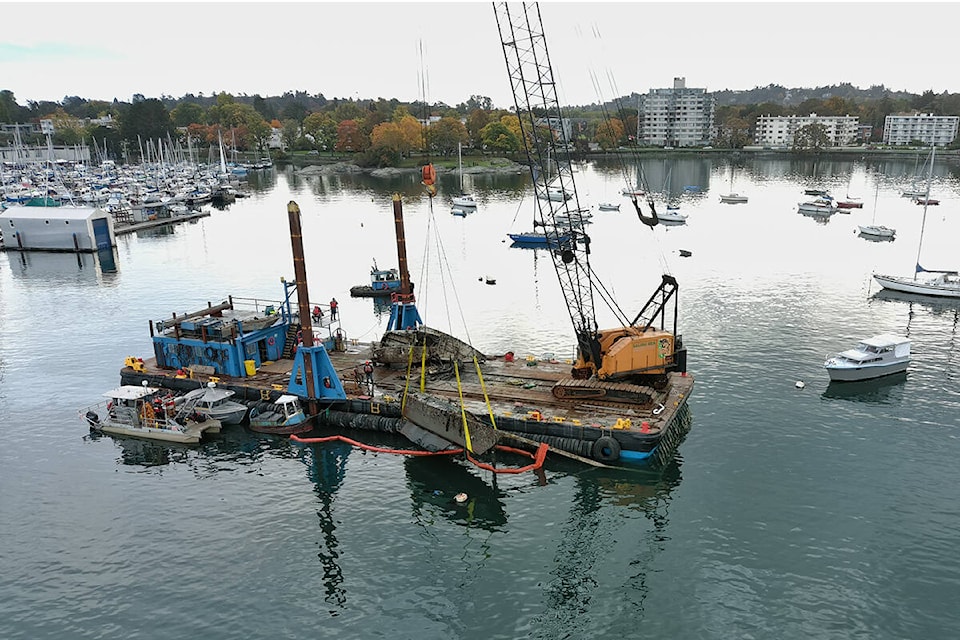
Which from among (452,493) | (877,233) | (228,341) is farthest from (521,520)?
(877,233)

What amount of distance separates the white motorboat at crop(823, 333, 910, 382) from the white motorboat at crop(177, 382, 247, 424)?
43.5 metres

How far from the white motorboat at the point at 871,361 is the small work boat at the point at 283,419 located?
3925cm

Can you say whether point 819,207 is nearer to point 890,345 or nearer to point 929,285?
point 929,285

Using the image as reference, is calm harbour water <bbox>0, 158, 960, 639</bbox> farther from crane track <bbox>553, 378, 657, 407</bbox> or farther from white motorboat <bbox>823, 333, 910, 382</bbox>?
crane track <bbox>553, 378, 657, 407</bbox>

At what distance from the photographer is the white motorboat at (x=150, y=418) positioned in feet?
141

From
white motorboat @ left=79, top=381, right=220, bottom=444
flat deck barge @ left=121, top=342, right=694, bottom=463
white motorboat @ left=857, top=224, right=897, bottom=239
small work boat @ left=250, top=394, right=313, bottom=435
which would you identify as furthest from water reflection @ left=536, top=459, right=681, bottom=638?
white motorboat @ left=857, top=224, right=897, bottom=239

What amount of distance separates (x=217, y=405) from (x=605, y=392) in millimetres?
26032

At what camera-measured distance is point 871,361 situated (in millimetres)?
50438

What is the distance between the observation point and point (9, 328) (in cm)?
7019

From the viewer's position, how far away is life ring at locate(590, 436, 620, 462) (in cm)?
3741

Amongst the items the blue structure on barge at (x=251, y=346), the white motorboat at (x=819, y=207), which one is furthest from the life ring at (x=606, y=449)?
the white motorboat at (x=819, y=207)

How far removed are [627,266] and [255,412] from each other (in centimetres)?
6316

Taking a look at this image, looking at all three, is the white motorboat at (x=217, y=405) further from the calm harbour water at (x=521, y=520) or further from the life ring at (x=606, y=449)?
the life ring at (x=606, y=449)

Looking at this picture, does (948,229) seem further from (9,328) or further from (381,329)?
(9,328)
